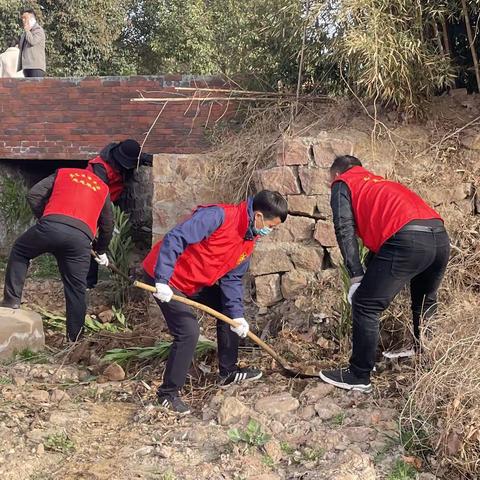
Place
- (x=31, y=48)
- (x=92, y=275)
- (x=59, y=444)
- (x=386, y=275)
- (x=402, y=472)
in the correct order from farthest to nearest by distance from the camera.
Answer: (x=31, y=48) → (x=92, y=275) → (x=386, y=275) → (x=59, y=444) → (x=402, y=472)

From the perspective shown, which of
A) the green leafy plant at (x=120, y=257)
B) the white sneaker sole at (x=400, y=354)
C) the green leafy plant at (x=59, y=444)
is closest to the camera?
the green leafy plant at (x=59, y=444)

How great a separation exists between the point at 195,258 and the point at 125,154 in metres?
2.77

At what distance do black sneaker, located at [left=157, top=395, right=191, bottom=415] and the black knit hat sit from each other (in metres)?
3.04

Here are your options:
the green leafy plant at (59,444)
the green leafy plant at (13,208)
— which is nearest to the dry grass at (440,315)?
the green leafy plant at (59,444)

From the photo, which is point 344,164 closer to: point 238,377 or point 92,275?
point 238,377

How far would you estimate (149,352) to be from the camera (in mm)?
4875

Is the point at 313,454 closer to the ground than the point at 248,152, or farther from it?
closer to the ground

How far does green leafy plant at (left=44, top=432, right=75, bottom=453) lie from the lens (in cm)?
364

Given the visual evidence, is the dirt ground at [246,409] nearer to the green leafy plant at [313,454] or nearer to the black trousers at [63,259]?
the green leafy plant at [313,454]

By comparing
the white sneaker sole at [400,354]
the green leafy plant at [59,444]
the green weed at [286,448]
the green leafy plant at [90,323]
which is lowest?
the green leafy plant at [90,323]

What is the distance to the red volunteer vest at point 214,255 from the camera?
13.5ft

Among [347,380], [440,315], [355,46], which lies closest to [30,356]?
[347,380]

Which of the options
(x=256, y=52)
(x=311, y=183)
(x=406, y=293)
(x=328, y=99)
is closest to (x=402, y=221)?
(x=406, y=293)

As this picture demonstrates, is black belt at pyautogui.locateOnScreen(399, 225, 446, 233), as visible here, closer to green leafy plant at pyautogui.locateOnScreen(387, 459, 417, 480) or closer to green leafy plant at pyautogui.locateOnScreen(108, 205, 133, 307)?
green leafy plant at pyautogui.locateOnScreen(387, 459, 417, 480)
